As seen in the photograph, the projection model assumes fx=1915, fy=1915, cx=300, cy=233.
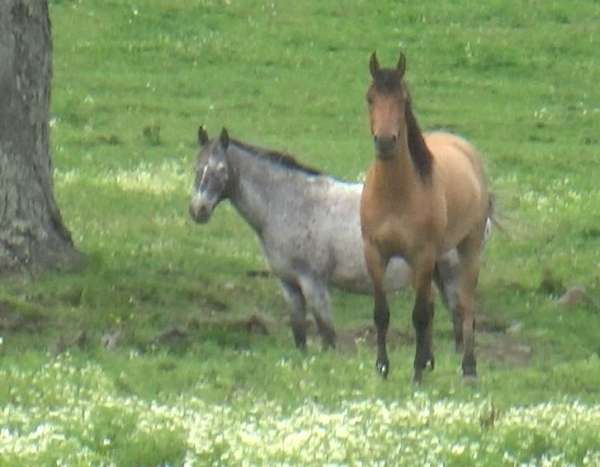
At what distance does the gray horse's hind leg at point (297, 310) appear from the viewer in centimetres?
1538

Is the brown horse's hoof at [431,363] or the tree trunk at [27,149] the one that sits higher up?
the tree trunk at [27,149]

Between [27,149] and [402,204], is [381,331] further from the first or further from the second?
[27,149]

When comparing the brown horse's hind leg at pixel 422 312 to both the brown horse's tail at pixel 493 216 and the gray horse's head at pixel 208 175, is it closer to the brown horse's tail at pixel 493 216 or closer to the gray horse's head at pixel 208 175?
the brown horse's tail at pixel 493 216

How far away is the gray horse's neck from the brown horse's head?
129 inches

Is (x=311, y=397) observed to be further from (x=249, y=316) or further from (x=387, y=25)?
(x=387, y=25)

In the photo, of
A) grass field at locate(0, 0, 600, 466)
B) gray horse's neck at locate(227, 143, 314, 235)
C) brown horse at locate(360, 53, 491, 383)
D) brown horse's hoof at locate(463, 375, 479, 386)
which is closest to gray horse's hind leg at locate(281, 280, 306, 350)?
grass field at locate(0, 0, 600, 466)

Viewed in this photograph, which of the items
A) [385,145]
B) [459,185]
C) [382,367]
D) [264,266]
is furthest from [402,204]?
[264,266]

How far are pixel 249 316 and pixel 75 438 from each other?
6257 millimetres

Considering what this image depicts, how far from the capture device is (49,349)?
14.5m

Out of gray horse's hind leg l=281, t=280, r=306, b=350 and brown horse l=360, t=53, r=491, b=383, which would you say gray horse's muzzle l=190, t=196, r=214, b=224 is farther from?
brown horse l=360, t=53, r=491, b=383

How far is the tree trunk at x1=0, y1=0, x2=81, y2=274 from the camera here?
54.7ft

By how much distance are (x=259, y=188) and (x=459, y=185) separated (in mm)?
2588

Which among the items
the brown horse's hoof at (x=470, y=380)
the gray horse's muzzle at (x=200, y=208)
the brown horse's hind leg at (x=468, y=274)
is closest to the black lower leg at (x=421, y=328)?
the brown horse's hoof at (x=470, y=380)

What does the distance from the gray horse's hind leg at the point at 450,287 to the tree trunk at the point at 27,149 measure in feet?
11.8
